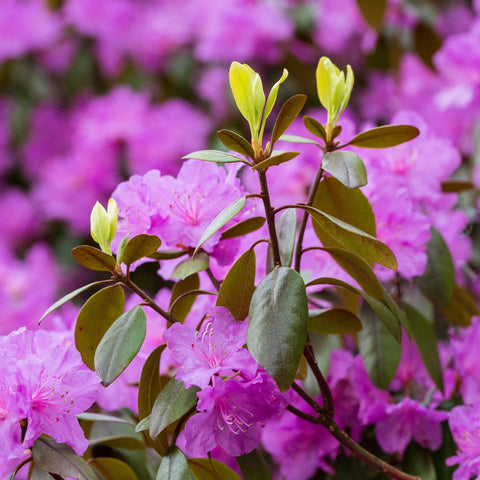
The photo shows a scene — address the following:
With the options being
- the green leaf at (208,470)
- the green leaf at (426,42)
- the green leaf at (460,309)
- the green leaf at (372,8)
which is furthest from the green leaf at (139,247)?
the green leaf at (426,42)

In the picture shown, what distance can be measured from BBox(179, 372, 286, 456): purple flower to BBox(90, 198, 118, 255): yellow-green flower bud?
0.57 ft

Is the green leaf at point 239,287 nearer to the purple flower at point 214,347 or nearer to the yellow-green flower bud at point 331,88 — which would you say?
the purple flower at point 214,347

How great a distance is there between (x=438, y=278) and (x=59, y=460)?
0.53 metres

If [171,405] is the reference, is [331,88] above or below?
above

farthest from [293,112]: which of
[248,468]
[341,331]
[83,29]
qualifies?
[83,29]

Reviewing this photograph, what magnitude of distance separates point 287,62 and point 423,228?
3.50ft

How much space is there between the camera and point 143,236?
70 cm

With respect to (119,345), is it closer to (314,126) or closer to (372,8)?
(314,126)

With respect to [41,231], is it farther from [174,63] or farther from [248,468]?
[248,468]

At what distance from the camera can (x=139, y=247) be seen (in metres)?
0.70

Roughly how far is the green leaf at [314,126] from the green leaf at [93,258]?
0.74 ft

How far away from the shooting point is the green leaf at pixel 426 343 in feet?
3.00

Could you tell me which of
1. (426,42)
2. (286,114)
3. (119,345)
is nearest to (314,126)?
(286,114)

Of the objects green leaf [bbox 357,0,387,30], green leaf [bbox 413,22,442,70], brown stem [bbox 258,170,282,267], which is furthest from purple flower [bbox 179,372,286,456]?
green leaf [bbox 413,22,442,70]
